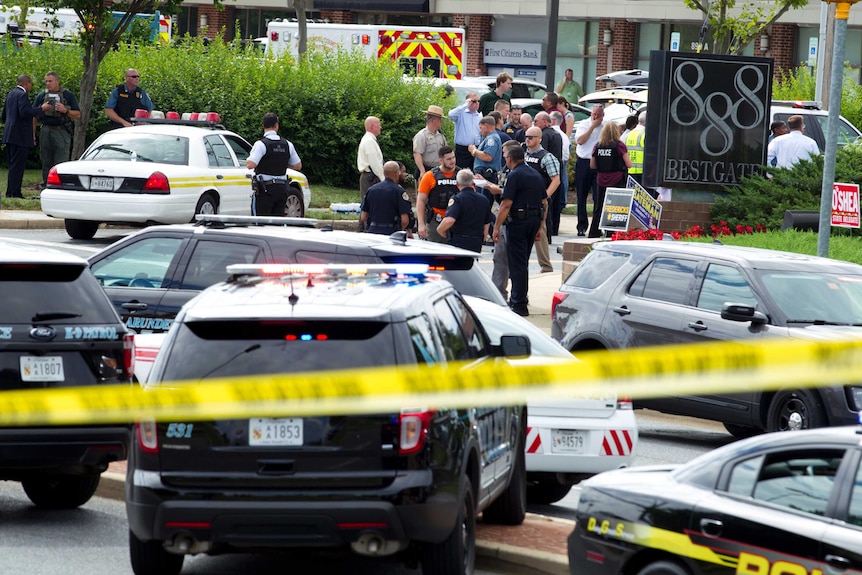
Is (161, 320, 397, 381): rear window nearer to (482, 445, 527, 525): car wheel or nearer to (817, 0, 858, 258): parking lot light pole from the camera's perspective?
(482, 445, 527, 525): car wheel

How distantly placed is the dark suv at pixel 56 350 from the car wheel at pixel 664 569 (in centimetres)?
334

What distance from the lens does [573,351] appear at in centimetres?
1320

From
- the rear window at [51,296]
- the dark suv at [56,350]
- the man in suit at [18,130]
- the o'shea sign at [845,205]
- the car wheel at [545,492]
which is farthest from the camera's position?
the man in suit at [18,130]

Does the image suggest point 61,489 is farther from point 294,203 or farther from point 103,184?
point 294,203

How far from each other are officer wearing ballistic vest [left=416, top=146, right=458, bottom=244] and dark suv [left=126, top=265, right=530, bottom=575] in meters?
10.5

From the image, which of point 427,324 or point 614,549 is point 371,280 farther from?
point 614,549

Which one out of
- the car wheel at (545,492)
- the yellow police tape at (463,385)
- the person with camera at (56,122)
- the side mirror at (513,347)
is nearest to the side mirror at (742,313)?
the yellow police tape at (463,385)

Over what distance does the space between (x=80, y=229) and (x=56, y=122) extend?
4409 mm

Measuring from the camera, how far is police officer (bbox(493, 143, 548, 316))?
17.3 metres

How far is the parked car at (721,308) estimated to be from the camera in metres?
11.5

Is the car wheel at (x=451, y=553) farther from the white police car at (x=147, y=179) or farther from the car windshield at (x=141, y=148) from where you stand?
the car windshield at (x=141, y=148)

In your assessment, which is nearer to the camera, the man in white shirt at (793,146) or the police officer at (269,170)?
the police officer at (269,170)

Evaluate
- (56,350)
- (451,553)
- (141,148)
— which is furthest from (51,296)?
(141,148)

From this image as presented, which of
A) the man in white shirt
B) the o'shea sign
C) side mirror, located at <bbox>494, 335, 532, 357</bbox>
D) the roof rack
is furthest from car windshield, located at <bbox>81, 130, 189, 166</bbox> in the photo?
side mirror, located at <bbox>494, 335, 532, 357</bbox>
